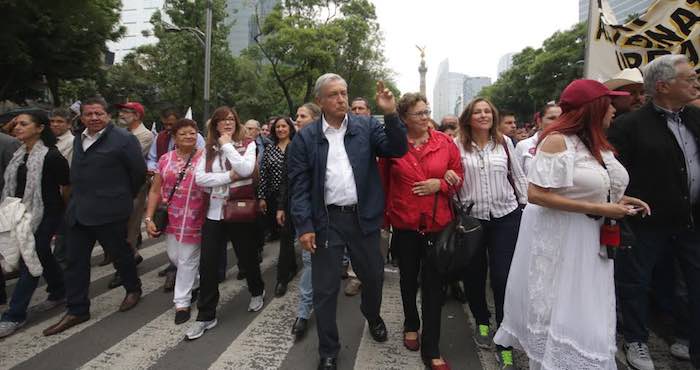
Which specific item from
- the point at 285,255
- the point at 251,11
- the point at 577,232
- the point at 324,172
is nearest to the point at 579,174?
the point at 577,232

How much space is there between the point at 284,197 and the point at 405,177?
1.32 meters

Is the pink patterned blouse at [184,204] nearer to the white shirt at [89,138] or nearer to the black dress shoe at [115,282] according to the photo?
the white shirt at [89,138]

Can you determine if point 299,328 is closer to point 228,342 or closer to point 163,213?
point 228,342

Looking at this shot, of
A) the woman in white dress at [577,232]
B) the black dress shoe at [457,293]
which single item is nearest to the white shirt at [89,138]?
the woman in white dress at [577,232]

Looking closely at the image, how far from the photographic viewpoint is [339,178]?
285cm

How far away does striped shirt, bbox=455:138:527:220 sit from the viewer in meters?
3.07

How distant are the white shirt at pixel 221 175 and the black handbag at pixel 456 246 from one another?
170 centimetres

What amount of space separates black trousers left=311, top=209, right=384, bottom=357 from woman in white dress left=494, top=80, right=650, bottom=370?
1125mm

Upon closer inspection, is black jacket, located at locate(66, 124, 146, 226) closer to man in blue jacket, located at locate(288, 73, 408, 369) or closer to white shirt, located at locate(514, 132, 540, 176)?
man in blue jacket, located at locate(288, 73, 408, 369)

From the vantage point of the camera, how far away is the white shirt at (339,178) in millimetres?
2846

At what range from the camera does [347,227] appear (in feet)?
9.44

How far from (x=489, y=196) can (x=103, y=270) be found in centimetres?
Answer: 478

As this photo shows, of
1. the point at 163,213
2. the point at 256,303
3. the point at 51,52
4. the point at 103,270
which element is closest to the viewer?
the point at 163,213

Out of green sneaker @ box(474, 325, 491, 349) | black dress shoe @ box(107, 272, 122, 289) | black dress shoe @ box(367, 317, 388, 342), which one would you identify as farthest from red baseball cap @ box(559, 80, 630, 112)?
black dress shoe @ box(107, 272, 122, 289)
